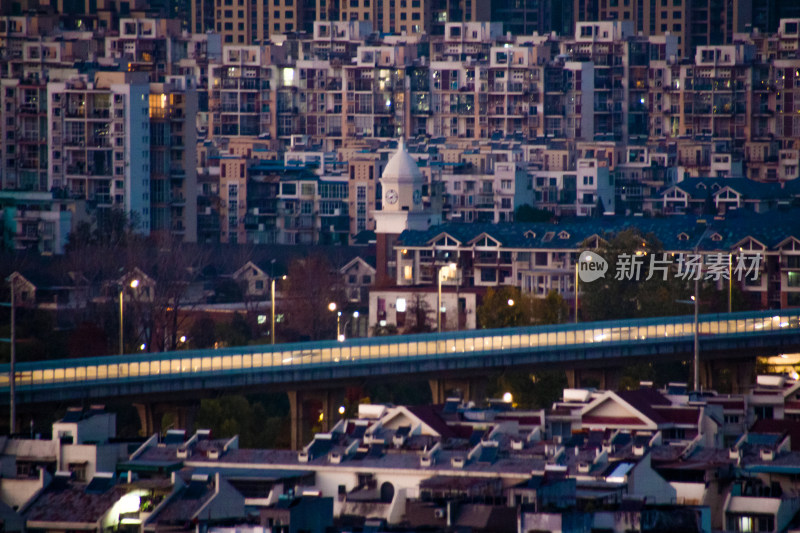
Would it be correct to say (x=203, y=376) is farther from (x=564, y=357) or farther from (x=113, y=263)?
(x=113, y=263)

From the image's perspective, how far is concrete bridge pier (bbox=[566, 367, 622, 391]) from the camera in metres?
64.3

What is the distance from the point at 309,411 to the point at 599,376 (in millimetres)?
8952

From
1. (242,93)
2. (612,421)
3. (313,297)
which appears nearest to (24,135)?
(242,93)

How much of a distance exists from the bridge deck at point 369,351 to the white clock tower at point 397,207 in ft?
112

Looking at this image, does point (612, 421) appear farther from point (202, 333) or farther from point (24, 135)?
point (24, 135)

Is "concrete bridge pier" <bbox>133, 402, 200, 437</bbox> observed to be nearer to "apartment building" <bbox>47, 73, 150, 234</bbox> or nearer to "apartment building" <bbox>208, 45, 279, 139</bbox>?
"apartment building" <bbox>47, 73, 150, 234</bbox>

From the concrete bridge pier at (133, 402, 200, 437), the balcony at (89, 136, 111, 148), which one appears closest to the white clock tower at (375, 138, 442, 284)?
the balcony at (89, 136, 111, 148)

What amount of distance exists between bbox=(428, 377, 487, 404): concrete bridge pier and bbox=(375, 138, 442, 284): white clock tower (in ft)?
132

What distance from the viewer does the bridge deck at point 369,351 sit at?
54.7 metres

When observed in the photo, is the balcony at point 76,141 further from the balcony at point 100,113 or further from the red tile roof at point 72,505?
the red tile roof at point 72,505

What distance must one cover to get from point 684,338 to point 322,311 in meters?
24.1

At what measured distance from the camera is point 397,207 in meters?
105

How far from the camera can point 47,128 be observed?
394 ft

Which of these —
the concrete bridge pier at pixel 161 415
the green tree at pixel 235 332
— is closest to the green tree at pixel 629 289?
the green tree at pixel 235 332
